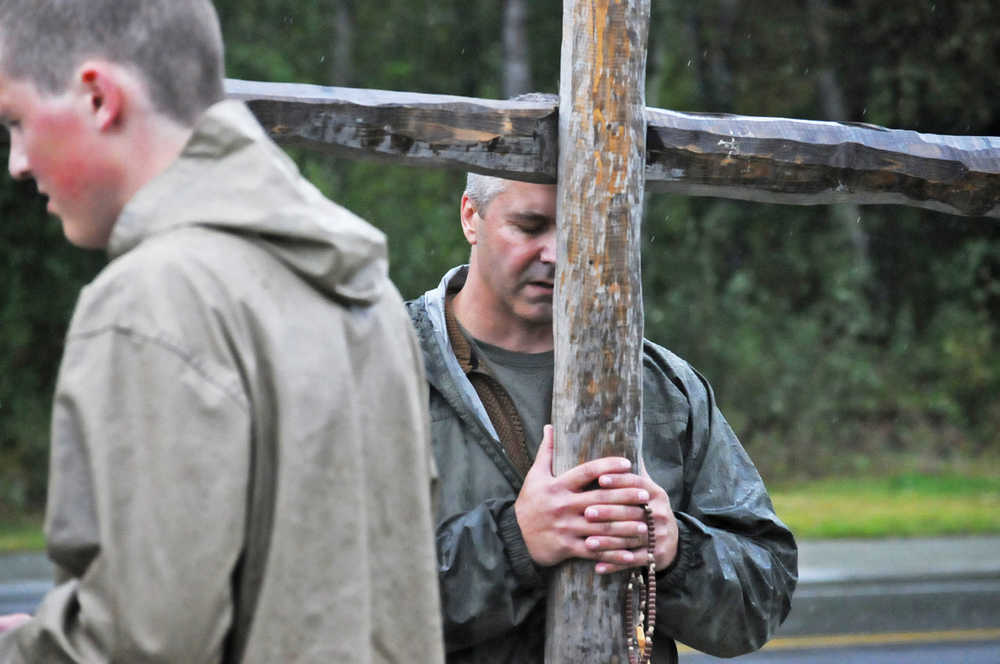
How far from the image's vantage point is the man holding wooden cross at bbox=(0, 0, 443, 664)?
55.5 inches

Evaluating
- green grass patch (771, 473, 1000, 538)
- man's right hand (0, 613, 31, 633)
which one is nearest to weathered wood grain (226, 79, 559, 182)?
man's right hand (0, 613, 31, 633)

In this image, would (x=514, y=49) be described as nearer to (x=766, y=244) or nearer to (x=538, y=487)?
(x=766, y=244)

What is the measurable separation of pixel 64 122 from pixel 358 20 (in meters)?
22.3

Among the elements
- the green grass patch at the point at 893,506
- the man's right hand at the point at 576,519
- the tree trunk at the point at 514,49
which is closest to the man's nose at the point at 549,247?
the man's right hand at the point at 576,519

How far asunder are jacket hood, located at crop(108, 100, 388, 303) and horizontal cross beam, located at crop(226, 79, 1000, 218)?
1.03 meters

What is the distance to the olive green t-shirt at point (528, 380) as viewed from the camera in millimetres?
2852

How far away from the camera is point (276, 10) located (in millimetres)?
19750

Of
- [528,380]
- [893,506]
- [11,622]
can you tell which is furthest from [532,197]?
[893,506]

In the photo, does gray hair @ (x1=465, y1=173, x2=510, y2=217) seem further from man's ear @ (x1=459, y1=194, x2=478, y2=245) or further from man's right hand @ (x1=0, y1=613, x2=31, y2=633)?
man's right hand @ (x1=0, y1=613, x2=31, y2=633)

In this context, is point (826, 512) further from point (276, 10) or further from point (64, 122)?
point (276, 10)

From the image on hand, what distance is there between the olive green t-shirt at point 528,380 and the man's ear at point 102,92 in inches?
54.9

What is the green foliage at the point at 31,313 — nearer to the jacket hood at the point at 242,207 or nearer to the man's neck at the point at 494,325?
the man's neck at the point at 494,325

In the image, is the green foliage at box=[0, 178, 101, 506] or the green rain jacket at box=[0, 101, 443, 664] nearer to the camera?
the green rain jacket at box=[0, 101, 443, 664]

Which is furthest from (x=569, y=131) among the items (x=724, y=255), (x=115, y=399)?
(x=724, y=255)
